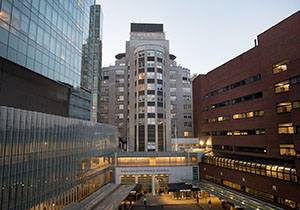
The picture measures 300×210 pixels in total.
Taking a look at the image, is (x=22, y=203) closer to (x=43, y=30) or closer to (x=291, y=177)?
(x=43, y=30)

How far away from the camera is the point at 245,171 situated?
35.2 metres

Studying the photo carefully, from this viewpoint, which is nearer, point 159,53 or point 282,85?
point 282,85

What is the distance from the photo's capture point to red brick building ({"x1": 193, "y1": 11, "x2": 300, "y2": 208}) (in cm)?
2814

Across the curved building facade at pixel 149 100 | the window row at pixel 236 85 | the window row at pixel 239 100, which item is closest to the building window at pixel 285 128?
the window row at pixel 239 100

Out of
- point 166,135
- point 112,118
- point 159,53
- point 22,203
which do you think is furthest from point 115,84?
point 22,203

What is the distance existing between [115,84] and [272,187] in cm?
7115

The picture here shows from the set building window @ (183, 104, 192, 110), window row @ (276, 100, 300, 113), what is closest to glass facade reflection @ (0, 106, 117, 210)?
window row @ (276, 100, 300, 113)

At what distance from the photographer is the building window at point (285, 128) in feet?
97.4

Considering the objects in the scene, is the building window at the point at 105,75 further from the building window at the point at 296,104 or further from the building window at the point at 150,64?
the building window at the point at 296,104

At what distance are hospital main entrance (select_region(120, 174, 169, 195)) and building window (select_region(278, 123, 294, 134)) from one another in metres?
27.4

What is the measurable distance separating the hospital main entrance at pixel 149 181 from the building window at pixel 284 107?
28.9 meters

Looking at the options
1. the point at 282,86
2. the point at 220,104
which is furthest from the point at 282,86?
the point at 220,104

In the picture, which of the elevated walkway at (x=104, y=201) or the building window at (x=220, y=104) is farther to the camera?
the building window at (x=220, y=104)

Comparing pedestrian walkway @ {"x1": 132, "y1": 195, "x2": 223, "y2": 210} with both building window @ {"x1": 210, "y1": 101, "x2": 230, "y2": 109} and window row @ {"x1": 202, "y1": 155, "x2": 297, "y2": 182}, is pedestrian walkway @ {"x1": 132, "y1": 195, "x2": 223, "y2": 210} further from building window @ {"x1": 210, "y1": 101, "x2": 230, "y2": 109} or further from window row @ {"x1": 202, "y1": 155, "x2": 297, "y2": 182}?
building window @ {"x1": 210, "y1": 101, "x2": 230, "y2": 109}
